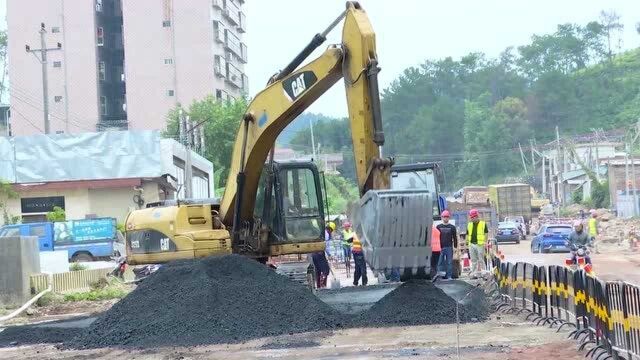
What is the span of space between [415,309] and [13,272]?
548 inches

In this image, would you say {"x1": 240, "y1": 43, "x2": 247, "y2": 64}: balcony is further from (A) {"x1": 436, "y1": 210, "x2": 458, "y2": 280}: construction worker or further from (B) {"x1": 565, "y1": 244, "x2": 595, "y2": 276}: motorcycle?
(B) {"x1": 565, "y1": 244, "x2": 595, "y2": 276}: motorcycle

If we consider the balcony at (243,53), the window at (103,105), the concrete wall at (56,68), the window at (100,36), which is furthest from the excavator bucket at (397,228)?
the balcony at (243,53)

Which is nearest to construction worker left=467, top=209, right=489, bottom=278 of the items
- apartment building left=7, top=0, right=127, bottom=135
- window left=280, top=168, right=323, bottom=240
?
window left=280, top=168, right=323, bottom=240

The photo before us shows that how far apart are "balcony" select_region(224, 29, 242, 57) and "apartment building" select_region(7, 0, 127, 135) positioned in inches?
357

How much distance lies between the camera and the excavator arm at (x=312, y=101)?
15648 mm

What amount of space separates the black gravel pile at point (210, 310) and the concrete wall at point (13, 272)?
31.9ft

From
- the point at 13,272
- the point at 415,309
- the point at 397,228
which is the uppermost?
the point at 397,228

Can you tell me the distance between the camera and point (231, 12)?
332 feet

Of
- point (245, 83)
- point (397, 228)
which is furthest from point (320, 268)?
point (245, 83)

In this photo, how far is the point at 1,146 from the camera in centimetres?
5438

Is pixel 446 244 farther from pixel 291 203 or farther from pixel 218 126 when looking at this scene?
pixel 218 126

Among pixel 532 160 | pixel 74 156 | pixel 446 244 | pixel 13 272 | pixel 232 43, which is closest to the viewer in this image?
pixel 446 244

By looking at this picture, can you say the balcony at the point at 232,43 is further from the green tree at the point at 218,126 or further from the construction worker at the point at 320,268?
the construction worker at the point at 320,268

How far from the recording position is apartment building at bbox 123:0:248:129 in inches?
3509
